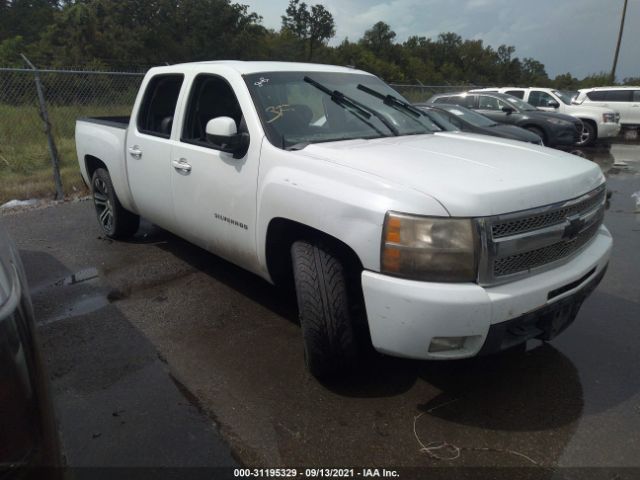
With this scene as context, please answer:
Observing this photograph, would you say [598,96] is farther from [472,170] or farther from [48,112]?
[472,170]

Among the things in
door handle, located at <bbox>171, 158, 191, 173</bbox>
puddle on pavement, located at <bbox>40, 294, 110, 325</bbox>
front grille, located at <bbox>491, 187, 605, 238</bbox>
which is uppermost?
door handle, located at <bbox>171, 158, 191, 173</bbox>

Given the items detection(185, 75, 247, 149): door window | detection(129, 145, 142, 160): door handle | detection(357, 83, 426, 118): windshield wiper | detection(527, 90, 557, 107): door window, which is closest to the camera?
detection(185, 75, 247, 149): door window

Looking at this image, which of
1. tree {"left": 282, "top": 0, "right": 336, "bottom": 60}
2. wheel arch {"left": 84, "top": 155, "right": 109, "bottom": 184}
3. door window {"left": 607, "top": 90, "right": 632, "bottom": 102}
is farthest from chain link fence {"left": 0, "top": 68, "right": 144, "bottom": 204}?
tree {"left": 282, "top": 0, "right": 336, "bottom": 60}

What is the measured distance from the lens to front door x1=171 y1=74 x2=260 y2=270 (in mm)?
3217

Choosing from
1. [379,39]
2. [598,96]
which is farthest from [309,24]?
[598,96]

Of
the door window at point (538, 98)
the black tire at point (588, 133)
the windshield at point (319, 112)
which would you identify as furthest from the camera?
the door window at point (538, 98)

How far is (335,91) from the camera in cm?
371

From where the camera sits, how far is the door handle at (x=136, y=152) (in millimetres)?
4359

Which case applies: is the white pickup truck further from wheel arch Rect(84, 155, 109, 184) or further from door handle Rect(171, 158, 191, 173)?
wheel arch Rect(84, 155, 109, 184)

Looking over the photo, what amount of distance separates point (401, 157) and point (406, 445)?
1529 mm

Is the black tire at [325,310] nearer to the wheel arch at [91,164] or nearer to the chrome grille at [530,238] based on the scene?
the chrome grille at [530,238]

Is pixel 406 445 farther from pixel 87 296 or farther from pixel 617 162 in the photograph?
pixel 617 162

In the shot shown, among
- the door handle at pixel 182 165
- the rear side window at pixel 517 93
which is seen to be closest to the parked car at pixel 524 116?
the rear side window at pixel 517 93

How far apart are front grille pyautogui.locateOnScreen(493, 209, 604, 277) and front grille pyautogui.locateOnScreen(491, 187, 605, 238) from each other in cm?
12
